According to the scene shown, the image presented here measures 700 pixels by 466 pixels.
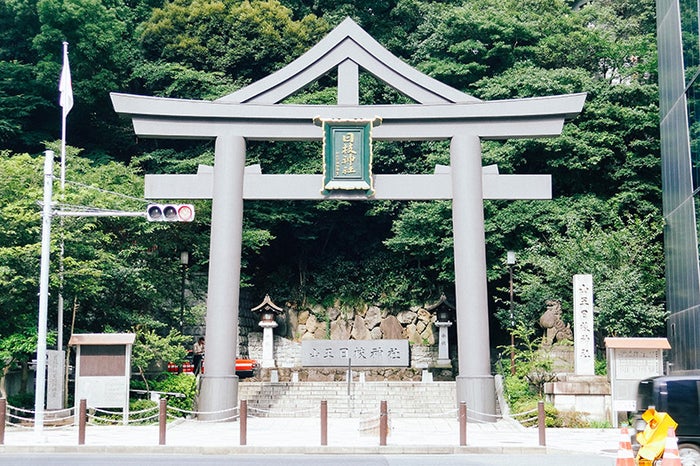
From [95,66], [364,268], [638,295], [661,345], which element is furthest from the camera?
[364,268]

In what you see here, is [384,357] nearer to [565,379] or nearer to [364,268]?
[364,268]

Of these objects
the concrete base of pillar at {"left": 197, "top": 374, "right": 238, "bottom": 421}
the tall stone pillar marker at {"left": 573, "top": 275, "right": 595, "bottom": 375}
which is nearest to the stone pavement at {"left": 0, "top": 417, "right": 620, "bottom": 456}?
the concrete base of pillar at {"left": 197, "top": 374, "right": 238, "bottom": 421}

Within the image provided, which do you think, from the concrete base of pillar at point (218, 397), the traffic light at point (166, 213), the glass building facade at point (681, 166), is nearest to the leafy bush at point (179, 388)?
the concrete base of pillar at point (218, 397)

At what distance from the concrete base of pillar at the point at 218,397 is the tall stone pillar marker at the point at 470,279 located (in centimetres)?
652

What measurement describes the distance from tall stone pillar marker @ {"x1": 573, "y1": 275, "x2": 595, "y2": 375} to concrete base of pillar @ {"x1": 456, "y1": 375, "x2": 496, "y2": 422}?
2.51 m

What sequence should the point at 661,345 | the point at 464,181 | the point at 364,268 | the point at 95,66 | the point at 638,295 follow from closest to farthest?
the point at 661,345 < the point at 464,181 < the point at 638,295 < the point at 95,66 < the point at 364,268

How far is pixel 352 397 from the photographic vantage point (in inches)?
1232

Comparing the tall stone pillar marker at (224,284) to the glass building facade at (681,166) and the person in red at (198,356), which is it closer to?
the person in red at (198,356)

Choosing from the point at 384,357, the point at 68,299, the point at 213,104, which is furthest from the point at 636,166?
the point at 68,299

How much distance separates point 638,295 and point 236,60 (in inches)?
870

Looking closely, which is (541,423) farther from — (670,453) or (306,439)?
(670,453)

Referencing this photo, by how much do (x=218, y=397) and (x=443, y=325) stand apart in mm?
17118

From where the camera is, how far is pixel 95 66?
137 ft

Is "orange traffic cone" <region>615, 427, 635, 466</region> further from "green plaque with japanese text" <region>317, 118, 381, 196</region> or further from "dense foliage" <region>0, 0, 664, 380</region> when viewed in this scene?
"dense foliage" <region>0, 0, 664, 380</region>
